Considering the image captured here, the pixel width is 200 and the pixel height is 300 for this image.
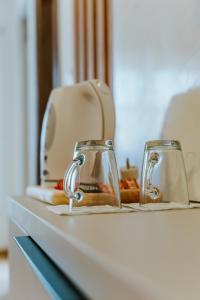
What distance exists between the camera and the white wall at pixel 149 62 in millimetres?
1164

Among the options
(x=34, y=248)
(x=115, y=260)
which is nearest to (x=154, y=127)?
(x=34, y=248)

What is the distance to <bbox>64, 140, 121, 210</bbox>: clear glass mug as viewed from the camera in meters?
0.89

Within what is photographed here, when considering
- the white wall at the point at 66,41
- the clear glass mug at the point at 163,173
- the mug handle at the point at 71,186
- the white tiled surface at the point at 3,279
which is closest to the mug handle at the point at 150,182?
the clear glass mug at the point at 163,173

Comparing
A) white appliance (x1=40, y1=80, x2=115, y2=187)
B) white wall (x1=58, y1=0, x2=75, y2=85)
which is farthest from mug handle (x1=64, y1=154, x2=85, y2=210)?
white wall (x1=58, y1=0, x2=75, y2=85)

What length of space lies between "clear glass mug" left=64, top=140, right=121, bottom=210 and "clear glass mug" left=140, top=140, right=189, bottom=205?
0.25 ft

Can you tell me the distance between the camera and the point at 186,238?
0.53 metres

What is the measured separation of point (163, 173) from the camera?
971mm

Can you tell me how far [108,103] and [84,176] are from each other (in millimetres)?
453

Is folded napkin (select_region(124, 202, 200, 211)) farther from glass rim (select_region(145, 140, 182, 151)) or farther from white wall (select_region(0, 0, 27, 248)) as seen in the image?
white wall (select_region(0, 0, 27, 248))

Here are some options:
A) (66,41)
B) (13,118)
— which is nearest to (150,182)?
(66,41)

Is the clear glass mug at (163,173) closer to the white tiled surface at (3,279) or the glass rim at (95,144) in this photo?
the glass rim at (95,144)

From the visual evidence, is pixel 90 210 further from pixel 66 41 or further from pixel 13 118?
pixel 13 118

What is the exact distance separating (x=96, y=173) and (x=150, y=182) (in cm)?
12

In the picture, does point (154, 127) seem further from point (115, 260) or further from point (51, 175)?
point (115, 260)
